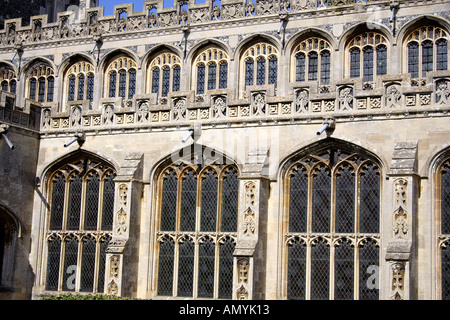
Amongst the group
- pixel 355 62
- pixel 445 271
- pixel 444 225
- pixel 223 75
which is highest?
pixel 355 62

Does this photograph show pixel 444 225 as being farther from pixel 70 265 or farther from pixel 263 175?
pixel 70 265

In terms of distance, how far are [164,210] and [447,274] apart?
8.40 metres

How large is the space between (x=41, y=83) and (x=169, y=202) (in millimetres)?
11795

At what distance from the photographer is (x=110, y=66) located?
Result: 1173 inches

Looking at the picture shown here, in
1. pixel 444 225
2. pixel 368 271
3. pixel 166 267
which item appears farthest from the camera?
pixel 166 267

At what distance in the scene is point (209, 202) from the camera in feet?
70.2

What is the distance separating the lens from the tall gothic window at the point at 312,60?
26.8 m

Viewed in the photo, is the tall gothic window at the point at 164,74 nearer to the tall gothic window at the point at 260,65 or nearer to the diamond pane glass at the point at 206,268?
the tall gothic window at the point at 260,65

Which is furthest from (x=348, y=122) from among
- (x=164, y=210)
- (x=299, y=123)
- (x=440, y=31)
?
(x=440, y=31)

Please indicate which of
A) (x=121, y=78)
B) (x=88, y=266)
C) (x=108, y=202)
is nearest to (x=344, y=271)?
(x=108, y=202)

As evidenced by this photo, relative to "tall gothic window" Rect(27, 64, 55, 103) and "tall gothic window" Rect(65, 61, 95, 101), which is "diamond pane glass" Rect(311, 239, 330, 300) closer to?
"tall gothic window" Rect(65, 61, 95, 101)

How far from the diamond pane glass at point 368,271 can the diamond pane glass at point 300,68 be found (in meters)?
9.49

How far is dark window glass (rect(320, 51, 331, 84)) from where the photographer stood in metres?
26.7
